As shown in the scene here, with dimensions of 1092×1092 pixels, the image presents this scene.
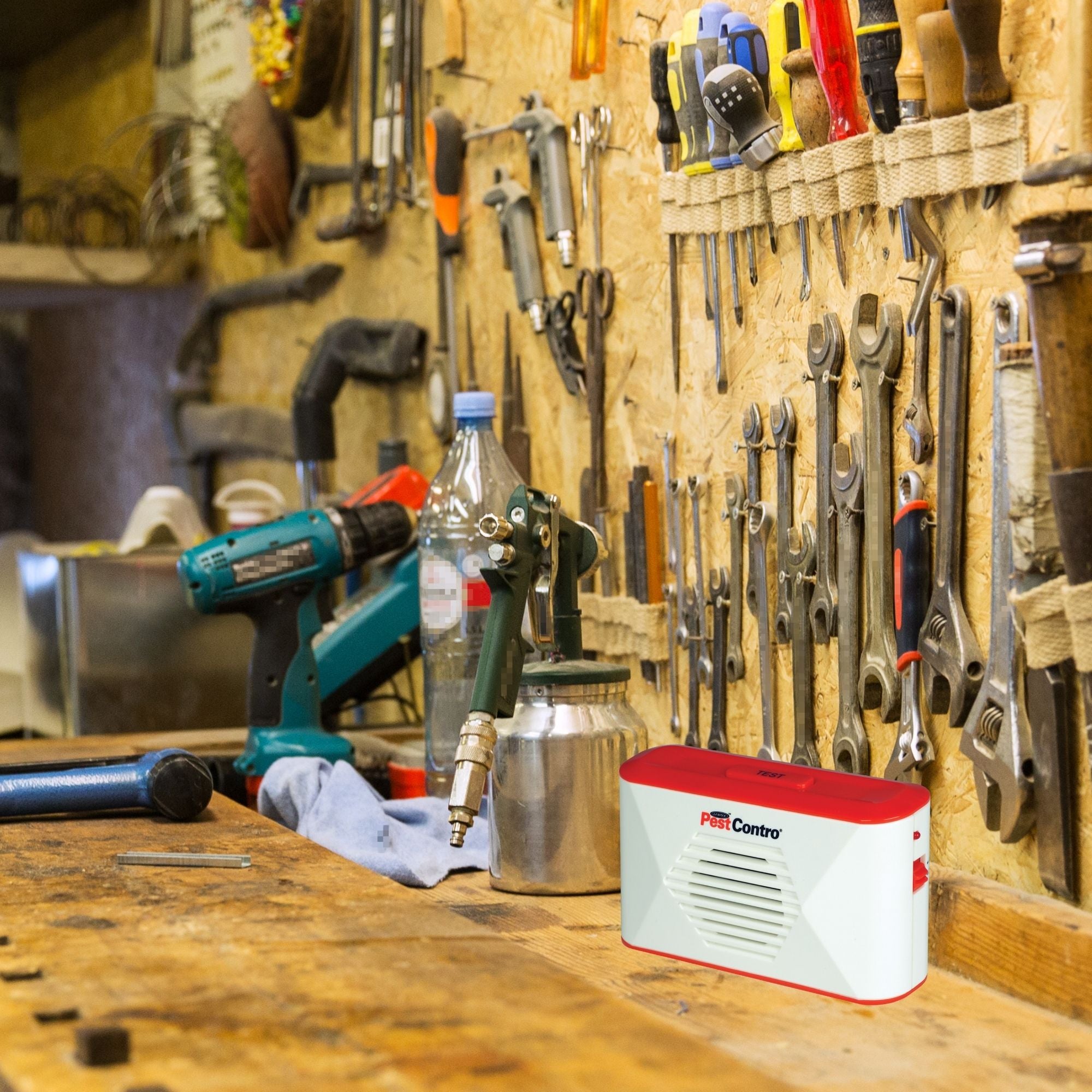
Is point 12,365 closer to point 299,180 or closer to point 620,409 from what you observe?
point 299,180

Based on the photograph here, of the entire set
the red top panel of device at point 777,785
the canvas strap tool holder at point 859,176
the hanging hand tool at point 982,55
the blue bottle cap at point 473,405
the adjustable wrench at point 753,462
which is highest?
the hanging hand tool at point 982,55

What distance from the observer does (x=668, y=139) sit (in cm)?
156

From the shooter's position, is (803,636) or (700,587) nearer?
A: (803,636)

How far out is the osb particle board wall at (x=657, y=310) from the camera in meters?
1.18

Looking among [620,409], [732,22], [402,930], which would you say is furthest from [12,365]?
[402,930]

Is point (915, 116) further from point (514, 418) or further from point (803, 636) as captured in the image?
point (514, 418)

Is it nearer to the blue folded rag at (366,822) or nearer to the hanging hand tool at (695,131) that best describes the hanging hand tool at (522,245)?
the hanging hand tool at (695,131)

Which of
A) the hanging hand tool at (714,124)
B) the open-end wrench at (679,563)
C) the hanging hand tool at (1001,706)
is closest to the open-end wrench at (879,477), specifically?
the hanging hand tool at (1001,706)

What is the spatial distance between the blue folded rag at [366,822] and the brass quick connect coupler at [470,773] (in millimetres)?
192

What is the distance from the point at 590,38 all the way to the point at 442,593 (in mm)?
657

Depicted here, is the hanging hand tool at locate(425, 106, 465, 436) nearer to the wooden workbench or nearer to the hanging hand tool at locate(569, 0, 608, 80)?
the hanging hand tool at locate(569, 0, 608, 80)

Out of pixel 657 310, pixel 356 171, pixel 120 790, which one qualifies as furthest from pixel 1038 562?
pixel 356 171

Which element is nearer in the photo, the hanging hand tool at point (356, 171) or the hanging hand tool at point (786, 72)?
the hanging hand tool at point (786, 72)

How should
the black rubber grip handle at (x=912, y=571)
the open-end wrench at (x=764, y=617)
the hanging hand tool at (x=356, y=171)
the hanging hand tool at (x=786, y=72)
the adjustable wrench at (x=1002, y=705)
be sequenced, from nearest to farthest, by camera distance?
the adjustable wrench at (x=1002, y=705) < the black rubber grip handle at (x=912, y=571) < the hanging hand tool at (x=786, y=72) < the open-end wrench at (x=764, y=617) < the hanging hand tool at (x=356, y=171)
